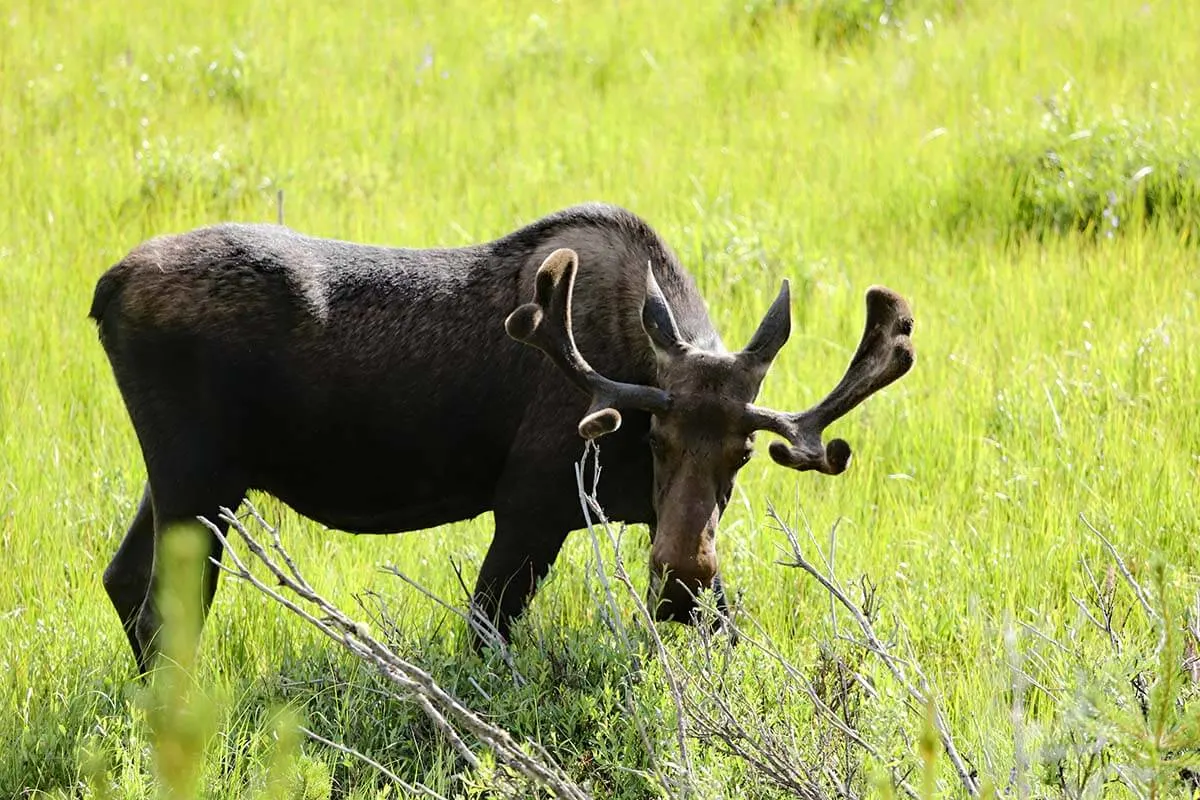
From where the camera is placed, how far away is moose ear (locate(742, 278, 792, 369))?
4.54m

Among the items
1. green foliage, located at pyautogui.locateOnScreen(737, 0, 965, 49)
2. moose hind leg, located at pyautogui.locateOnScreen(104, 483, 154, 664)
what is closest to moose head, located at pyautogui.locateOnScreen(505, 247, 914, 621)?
moose hind leg, located at pyautogui.locateOnScreen(104, 483, 154, 664)

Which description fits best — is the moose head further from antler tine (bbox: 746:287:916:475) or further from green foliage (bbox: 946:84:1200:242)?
green foliage (bbox: 946:84:1200:242)

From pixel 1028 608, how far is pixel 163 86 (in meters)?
7.42

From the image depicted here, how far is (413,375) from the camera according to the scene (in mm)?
5000

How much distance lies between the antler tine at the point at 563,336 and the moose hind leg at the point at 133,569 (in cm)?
146

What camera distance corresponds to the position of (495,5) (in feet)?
38.7

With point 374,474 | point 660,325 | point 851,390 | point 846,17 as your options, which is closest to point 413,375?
point 374,474

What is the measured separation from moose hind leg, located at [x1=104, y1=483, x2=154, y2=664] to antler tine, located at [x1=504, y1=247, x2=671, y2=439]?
1456 millimetres

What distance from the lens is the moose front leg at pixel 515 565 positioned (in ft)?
15.6

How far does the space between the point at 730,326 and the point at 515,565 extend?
267 cm

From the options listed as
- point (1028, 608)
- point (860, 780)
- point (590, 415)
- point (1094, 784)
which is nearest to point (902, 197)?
point (1028, 608)

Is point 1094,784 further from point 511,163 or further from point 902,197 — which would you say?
point 511,163

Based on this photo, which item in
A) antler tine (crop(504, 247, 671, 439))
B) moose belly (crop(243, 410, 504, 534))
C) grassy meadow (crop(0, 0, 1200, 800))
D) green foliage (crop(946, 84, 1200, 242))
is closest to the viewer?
grassy meadow (crop(0, 0, 1200, 800))

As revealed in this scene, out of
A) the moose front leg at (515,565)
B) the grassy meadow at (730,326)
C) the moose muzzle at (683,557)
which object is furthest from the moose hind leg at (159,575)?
the moose muzzle at (683,557)
